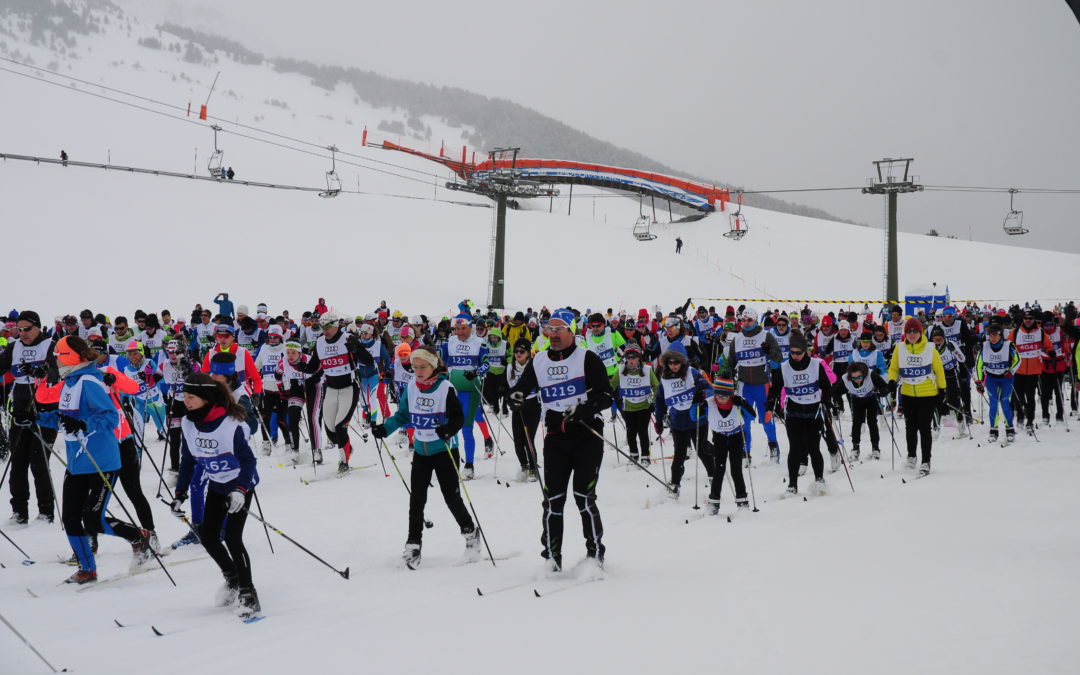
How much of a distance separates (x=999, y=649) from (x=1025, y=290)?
162 ft

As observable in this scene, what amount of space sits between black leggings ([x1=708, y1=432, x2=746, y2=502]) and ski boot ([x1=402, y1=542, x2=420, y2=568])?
3.22m

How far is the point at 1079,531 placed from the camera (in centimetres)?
636

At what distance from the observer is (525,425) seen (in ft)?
30.8

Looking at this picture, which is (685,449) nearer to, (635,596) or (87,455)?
(635,596)

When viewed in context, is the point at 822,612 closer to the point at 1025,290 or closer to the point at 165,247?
the point at 165,247

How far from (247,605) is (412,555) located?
1.50m

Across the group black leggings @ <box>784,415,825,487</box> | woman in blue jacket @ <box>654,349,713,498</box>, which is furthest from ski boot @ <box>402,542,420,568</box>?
black leggings @ <box>784,415,825,487</box>

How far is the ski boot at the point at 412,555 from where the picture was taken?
629cm

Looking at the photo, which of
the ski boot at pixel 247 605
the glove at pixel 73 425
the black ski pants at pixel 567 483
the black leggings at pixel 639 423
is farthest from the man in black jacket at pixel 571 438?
the black leggings at pixel 639 423

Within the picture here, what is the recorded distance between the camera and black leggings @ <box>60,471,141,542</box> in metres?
6.07

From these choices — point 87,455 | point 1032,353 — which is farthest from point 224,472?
point 1032,353

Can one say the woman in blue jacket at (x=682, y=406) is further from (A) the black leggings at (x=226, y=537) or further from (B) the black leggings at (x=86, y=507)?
(B) the black leggings at (x=86, y=507)

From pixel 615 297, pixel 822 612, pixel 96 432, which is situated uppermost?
pixel 615 297

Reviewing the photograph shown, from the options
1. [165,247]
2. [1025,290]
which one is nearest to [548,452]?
[165,247]
